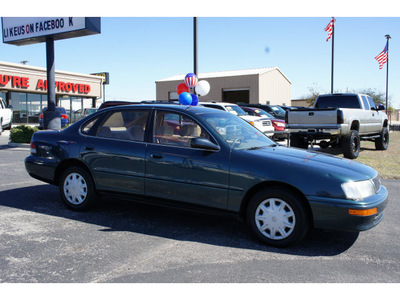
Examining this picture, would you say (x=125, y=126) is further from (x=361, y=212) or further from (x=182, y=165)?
(x=361, y=212)

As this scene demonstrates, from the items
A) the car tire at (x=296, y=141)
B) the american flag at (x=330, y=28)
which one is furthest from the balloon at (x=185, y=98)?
the american flag at (x=330, y=28)

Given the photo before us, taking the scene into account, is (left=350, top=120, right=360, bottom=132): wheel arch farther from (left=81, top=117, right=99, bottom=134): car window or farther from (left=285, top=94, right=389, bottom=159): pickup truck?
(left=81, top=117, right=99, bottom=134): car window

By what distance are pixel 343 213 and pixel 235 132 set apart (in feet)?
5.38

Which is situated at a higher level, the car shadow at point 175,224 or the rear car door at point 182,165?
the rear car door at point 182,165

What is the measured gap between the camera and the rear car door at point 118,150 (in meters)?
4.97

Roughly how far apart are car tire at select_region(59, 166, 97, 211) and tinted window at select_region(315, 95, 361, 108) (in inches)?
381

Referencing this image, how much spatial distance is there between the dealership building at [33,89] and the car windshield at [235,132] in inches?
1145

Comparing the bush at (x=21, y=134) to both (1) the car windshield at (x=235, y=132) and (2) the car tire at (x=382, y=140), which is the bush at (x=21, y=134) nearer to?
(1) the car windshield at (x=235, y=132)

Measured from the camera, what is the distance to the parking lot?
3.43m

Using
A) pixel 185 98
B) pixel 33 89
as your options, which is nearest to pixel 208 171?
pixel 185 98

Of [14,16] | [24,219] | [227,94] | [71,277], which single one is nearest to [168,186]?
[71,277]

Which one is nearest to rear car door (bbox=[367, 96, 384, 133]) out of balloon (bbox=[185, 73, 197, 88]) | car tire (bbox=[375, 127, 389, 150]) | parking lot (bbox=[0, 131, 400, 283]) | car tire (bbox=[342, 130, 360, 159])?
car tire (bbox=[375, 127, 389, 150])

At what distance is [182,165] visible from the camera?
4598 millimetres

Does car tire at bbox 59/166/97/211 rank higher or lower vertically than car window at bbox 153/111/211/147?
lower
